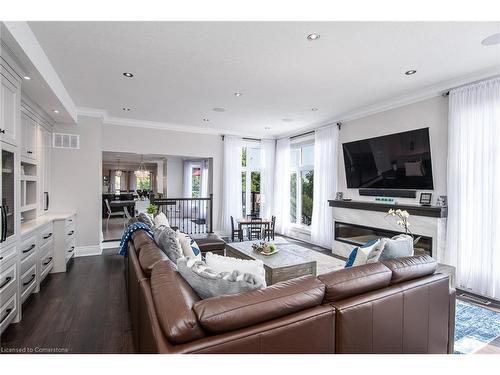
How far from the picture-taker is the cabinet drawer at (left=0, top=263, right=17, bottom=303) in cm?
232

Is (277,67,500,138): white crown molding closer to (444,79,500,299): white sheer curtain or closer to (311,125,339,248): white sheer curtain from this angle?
(444,79,500,299): white sheer curtain

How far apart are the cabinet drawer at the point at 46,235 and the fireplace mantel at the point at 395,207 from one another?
501cm

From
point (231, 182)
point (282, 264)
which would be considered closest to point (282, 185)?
point (231, 182)

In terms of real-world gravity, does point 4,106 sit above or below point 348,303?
above

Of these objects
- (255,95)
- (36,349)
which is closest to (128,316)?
(36,349)

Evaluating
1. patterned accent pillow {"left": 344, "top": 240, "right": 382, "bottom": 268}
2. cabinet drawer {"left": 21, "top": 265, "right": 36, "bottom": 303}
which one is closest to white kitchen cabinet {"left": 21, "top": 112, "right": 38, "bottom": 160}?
cabinet drawer {"left": 21, "top": 265, "right": 36, "bottom": 303}

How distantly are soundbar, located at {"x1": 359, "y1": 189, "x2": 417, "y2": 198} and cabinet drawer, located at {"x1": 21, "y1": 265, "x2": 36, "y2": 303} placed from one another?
17.4 feet

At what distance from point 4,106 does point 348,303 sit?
10.6 feet

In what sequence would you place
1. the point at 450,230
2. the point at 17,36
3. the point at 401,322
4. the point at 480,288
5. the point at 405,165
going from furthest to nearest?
the point at 405,165 < the point at 450,230 < the point at 480,288 < the point at 17,36 < the point at 401,322

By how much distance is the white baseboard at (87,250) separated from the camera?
519 cm

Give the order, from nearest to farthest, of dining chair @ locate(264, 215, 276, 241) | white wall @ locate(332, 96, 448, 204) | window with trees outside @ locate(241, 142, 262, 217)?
white wall @ locate(332, 96, 448, 204)
dining chair @ locate(264, 215, 276, 241)
window with trees outside @ locate(241, 142, 262, 217)
